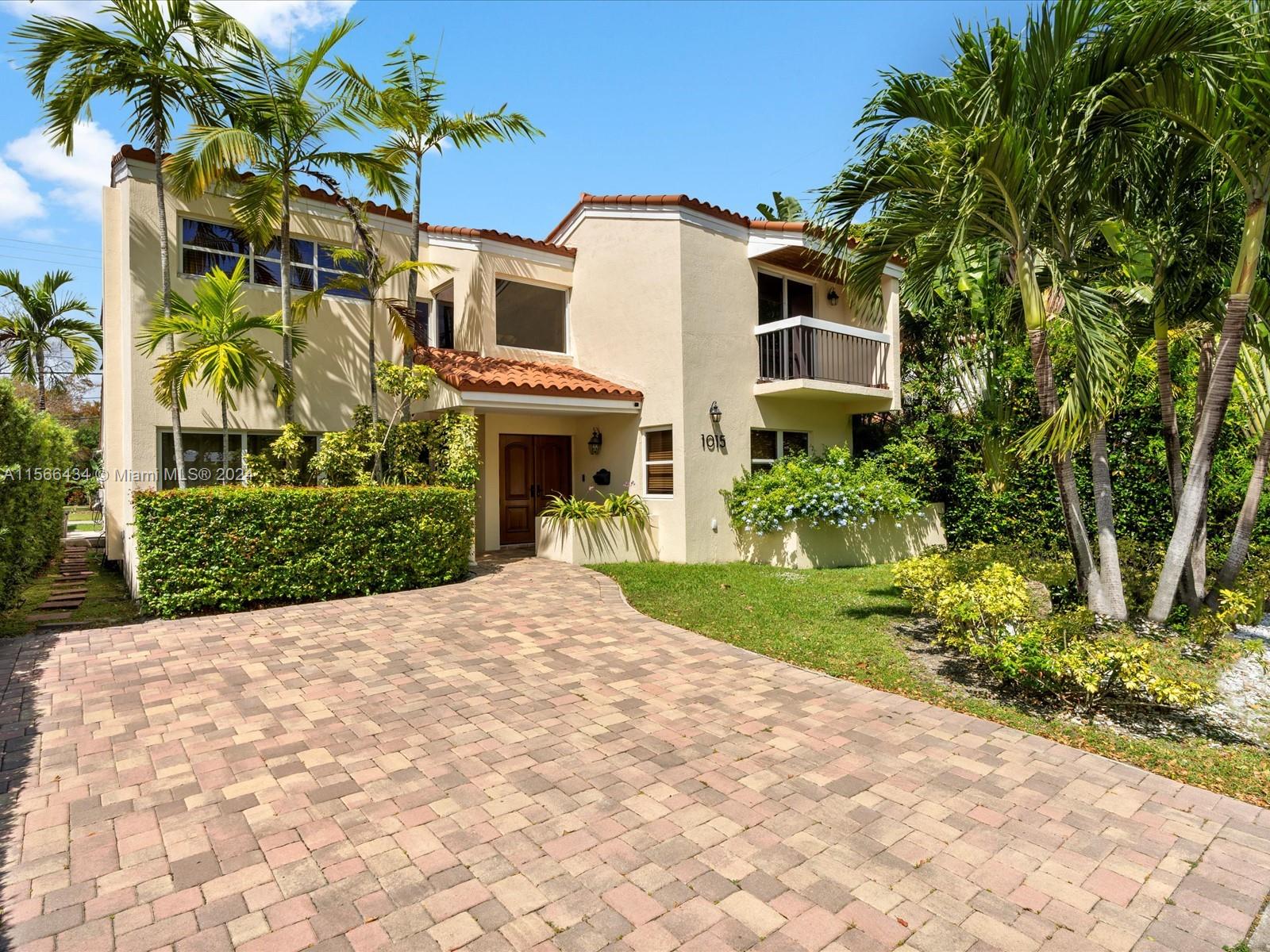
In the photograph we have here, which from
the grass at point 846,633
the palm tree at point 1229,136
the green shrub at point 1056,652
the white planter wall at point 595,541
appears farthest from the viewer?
the white planter wall at point 595,541

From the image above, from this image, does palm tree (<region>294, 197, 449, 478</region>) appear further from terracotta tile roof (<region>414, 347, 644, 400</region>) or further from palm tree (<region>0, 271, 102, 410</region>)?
palm tree (<region>0, 271, 102, 410</region>)

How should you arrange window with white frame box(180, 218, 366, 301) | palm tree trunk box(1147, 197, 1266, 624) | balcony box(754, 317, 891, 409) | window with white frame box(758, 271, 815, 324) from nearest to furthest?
palm tree trunk box(1147, 197, 1266, 624)
window with white frame box(180, 218, 366, 301)
balcony box(754, 317, 891, 409)
window with white frame box(758, 271, 815, 324)

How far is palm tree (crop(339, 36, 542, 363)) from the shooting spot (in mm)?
11047

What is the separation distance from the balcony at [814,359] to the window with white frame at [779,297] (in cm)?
83

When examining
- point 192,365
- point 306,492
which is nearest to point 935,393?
point 306,492

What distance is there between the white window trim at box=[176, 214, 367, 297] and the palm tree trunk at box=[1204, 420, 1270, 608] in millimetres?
13464

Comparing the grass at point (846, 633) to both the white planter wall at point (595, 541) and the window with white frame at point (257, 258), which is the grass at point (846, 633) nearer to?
the white planter wall at point (595, 541)

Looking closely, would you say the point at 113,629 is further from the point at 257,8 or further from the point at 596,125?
the point at 596,125

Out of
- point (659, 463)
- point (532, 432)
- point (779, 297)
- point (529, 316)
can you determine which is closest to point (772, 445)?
point (659, 463)

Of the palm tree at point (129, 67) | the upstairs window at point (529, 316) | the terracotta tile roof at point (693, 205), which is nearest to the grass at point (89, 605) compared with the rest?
the palm tree at point (129, 67)

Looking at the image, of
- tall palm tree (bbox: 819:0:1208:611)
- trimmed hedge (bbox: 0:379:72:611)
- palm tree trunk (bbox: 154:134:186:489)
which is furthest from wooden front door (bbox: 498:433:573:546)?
tall palm tree (bbox: 819:0:1208:611)

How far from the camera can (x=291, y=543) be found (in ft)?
30.3

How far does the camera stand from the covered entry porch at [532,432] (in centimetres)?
1215

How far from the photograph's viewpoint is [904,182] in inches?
274
